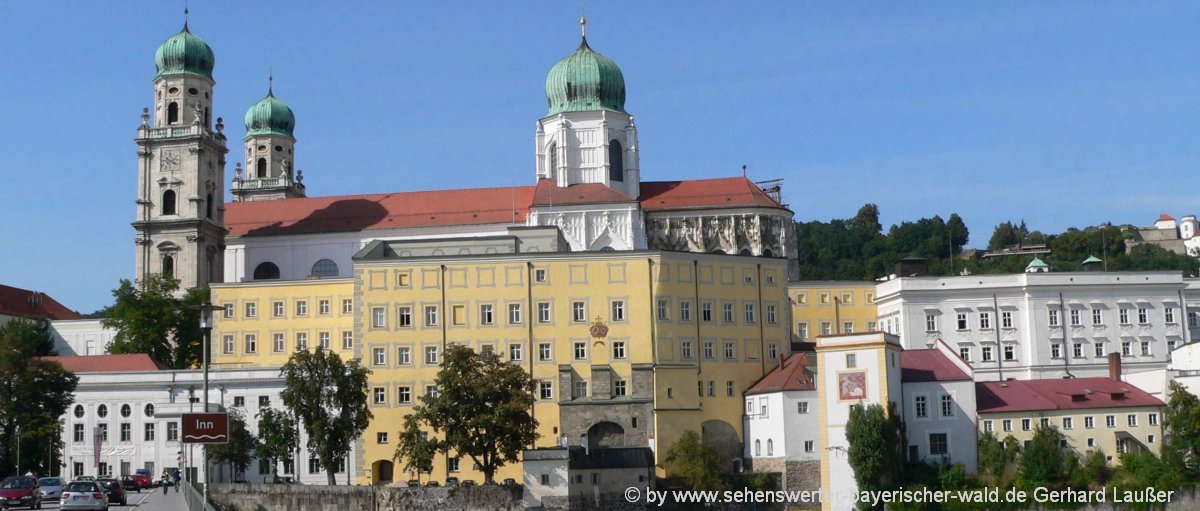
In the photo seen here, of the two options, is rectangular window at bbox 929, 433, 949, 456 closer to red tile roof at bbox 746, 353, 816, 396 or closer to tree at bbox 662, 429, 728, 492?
red tile roof at bbox 746, 353, 816, 396

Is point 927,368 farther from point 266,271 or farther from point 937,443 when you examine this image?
point 266,271

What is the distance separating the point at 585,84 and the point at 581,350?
1501 inches

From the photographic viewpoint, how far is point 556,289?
8550cm

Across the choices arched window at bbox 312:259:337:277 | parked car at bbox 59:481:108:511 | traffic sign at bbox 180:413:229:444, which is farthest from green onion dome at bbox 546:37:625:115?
traffic sign at bbox 180:413:229:444

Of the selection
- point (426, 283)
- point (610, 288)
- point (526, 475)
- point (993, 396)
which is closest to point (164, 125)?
point (426, 283)

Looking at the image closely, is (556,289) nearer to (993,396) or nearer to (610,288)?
(610,288)

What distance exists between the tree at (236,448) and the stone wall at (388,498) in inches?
306

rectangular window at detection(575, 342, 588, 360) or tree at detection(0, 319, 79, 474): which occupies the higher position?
rectangular window at detection(575, 342, 588, 360)

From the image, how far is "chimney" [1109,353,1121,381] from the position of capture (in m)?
85.9

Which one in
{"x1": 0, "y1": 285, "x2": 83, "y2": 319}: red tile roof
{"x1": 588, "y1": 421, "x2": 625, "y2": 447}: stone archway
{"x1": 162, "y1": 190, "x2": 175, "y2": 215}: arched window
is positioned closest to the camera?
{"x1": 588, "y1": 421, "x2": 625, "y2": 447}: stone archway

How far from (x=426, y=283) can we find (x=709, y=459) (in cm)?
1928

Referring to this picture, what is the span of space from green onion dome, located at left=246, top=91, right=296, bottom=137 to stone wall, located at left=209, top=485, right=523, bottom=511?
8626cm

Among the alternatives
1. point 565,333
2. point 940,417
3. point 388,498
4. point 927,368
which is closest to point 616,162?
point 565,333

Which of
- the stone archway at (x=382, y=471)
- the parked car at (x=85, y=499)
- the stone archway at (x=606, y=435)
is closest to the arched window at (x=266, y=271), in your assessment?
the stone archway at (x=382, y=471)
